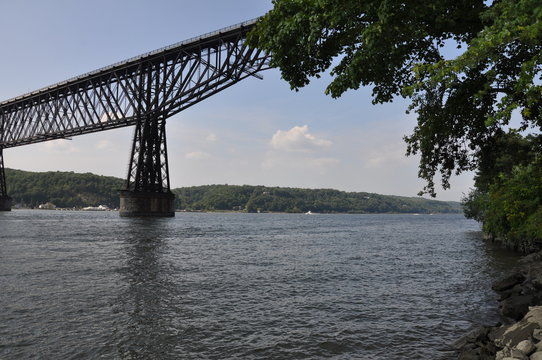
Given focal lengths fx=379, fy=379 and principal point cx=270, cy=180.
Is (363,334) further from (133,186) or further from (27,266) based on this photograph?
(133,186)

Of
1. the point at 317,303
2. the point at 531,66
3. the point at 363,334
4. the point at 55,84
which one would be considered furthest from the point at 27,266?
the point at 55,84

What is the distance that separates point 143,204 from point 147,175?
16.9 feet

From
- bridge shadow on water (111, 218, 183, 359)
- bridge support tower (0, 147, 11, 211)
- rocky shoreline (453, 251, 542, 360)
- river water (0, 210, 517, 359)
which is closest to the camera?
rocky shoreline (453, 251, 542, 360)

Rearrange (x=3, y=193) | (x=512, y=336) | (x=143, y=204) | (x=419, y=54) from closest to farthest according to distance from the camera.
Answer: (x=512, y=336), (x=419, y=54), (x=143, y=204), (x=3, y=193)

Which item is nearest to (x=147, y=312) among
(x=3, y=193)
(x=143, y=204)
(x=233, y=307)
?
(x=233, y=307)

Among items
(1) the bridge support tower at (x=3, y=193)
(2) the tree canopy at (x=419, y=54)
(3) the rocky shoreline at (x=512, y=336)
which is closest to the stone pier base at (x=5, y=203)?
(1) the bridge support tower at (x=3, y=193)

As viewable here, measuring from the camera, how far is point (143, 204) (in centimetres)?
6694

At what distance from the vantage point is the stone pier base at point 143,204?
217ft

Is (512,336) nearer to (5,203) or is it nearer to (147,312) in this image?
(147,312)

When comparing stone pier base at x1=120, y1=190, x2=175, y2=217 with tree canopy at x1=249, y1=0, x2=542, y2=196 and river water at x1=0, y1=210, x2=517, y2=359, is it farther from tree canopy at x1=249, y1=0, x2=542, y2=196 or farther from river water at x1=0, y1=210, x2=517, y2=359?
tree canopy at x1=249, y1=0, x2=542, y2=196

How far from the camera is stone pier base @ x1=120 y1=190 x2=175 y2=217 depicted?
66.1 metres

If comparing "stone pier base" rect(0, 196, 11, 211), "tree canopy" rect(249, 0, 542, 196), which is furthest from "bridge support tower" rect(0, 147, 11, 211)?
"tree canopy" rect(249, 0, 542, 196)

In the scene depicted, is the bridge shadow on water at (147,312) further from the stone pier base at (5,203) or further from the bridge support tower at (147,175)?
the stone pier base at (5,203)

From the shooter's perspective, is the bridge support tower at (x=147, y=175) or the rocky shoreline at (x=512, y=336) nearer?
the rocky shoreline at (x=512, y=336)
